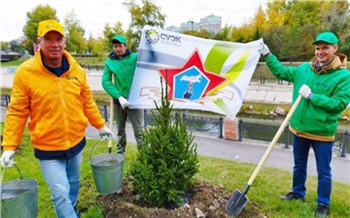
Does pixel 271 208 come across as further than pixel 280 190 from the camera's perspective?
No

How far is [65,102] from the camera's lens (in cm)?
257

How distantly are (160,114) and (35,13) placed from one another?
3964cm

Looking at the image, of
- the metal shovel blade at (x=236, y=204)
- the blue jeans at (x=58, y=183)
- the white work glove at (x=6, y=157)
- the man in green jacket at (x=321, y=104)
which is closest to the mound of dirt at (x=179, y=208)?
the metal shovel blade at (x=236, y=204)

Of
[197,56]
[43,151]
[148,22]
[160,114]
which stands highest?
[148,22]

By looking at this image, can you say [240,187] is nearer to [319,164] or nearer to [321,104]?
[319,164]

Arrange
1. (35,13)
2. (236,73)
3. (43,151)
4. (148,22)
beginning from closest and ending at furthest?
1. (43,151)
2. (236,73)
3. (148,22)
4. (35,13)

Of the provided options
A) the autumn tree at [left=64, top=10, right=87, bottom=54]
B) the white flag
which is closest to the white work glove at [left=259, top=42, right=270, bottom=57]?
the white flag

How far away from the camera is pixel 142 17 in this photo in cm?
2870

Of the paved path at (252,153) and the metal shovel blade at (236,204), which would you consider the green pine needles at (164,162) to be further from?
the paved path at (252,153)

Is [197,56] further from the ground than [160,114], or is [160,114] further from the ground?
[197,56]

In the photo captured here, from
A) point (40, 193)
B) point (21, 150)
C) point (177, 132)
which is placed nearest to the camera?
point (177, 132)

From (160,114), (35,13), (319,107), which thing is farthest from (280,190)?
(35,13)

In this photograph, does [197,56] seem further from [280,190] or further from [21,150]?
[21,150]

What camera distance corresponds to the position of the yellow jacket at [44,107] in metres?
2.43
